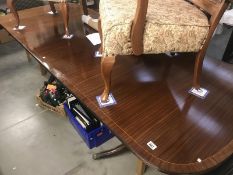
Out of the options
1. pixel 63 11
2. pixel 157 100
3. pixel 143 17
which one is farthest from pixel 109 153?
pixel 63 11

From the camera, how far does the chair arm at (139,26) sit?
2.57 feet

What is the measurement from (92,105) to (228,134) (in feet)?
2.08

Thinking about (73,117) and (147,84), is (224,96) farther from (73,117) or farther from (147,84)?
(73,117)

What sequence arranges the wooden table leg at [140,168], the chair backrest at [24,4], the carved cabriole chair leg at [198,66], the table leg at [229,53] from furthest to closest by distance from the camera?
the chair backrest at [24,4] → the table leg at [229,53] → the wooden table leg at [140,168] → the carved cabriole chair leg at [198,66]

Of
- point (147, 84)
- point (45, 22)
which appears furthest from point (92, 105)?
point (45, 22)

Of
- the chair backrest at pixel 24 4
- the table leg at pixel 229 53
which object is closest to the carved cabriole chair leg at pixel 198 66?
the table leg at pixel 229 53

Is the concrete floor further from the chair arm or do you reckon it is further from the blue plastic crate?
the chair arm

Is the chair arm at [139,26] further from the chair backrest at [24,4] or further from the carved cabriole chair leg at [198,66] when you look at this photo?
the chair backrest at [24,4]

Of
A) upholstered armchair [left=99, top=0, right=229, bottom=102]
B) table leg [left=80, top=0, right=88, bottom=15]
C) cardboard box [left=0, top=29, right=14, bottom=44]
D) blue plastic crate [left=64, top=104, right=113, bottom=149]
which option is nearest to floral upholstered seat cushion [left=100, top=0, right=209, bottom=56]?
upholstered armchair [left=99, top=0, right=229, bottom=102]

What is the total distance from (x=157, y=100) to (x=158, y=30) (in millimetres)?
375

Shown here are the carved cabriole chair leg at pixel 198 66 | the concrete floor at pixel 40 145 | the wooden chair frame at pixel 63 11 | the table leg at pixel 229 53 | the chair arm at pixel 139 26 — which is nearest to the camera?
the chair arm at pixel 139 26

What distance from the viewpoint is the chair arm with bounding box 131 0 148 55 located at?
0.78 m

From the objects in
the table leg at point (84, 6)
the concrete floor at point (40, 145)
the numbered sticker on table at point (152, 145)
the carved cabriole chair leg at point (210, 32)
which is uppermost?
the carved cabriole chair leg at point (210, 32)

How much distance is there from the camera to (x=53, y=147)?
4.31ft
